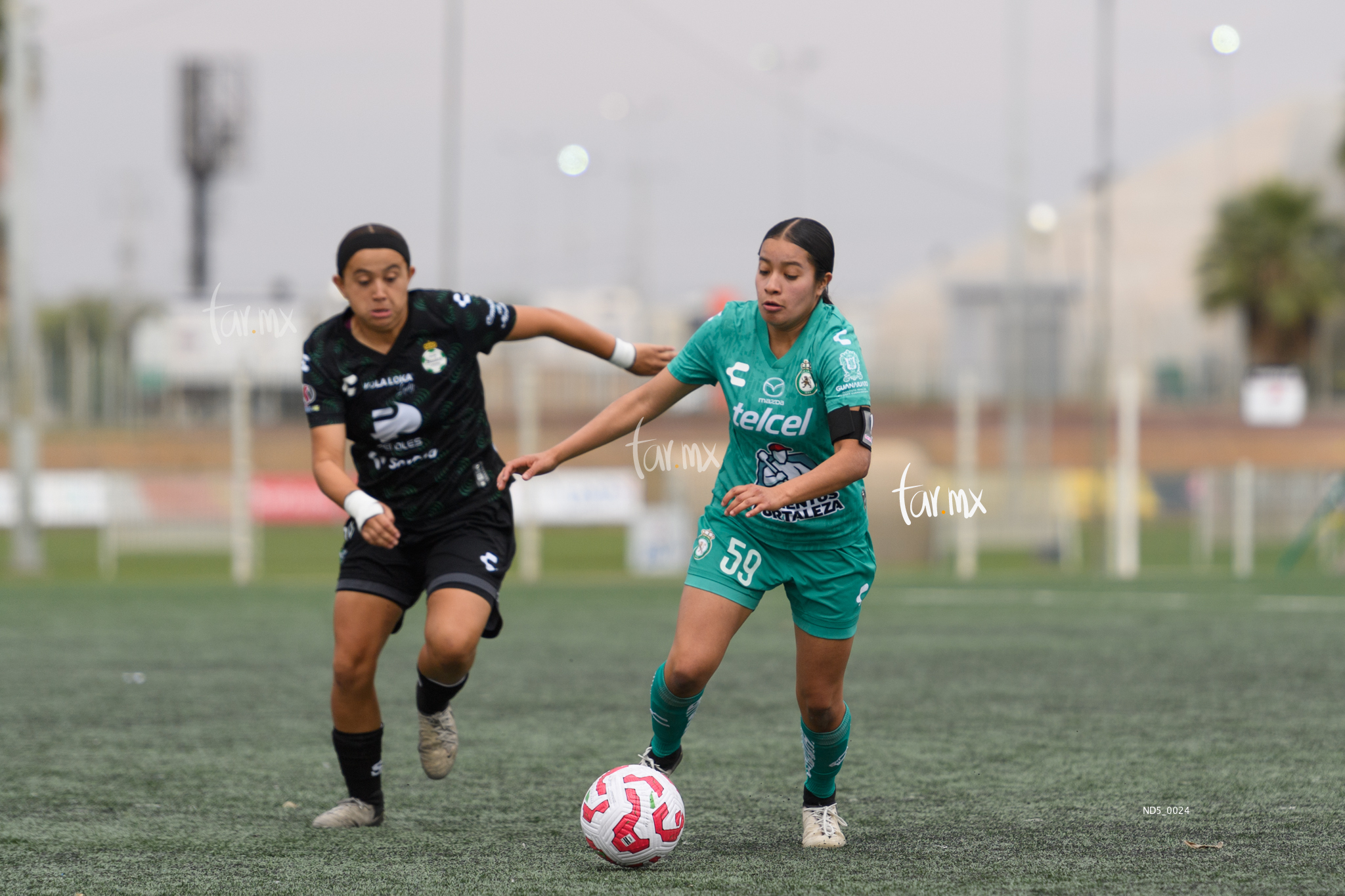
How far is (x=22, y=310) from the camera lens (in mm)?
19203

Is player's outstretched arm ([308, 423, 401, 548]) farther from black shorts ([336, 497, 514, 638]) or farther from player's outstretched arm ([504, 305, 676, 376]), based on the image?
player's outstretched arm ([504, 305, 676, 376])

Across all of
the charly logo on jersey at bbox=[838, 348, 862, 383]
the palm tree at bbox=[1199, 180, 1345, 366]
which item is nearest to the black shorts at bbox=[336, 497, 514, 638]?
the charly logo on jersey at bbox=[838, 348, 862, 383]

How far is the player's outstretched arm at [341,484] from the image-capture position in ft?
16.5

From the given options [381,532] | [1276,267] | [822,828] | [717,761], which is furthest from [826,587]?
[1276,267]

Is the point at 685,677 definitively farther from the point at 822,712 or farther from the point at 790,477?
the point at 790,477

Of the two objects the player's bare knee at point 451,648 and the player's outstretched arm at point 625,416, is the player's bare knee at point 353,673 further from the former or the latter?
the player's outstretched arm at point 625,416

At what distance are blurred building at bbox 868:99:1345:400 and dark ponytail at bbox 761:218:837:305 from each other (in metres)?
27.0

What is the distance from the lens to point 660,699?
5098 mm

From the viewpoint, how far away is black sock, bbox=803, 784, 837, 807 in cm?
513

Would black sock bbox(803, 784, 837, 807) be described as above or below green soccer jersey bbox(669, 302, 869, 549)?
below

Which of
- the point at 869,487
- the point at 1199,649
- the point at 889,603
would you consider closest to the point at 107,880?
the point at 1199,649

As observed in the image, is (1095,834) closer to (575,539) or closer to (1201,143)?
(575,539)

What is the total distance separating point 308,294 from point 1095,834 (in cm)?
1298

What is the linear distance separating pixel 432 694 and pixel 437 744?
0.69ft
